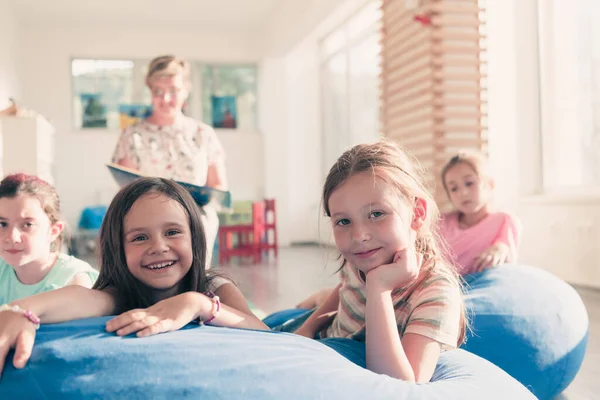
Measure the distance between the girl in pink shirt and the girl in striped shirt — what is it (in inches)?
38.7

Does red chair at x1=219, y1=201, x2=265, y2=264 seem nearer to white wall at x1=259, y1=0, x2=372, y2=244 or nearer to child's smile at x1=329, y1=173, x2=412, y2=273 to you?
white wall at x1=259, y1=0, x2=372, y2=244

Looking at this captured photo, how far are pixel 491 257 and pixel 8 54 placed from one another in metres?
6.73

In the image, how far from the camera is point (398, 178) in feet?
4.03

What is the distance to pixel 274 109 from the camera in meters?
8.84

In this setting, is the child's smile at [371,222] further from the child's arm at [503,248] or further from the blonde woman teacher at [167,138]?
the blonde woman teacher at [167,138]

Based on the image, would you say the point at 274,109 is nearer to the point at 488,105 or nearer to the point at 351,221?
the point at 488,105

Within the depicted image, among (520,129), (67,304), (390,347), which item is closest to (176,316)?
(67,304)

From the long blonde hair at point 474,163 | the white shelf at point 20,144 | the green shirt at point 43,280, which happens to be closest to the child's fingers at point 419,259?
the green shirt at point 43,280

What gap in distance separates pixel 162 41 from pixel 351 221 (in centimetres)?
819

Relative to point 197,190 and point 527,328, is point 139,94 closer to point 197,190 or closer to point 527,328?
point 197,190

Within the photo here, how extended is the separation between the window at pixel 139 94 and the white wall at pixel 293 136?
35cm

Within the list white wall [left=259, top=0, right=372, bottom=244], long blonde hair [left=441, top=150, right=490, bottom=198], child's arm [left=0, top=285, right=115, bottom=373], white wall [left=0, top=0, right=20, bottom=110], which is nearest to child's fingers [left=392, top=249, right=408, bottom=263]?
child's arm [left=0, top=285, right=115, bottom=373]

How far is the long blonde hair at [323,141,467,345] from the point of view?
1234 mm

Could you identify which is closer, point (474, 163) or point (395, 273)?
point (395, 273)
